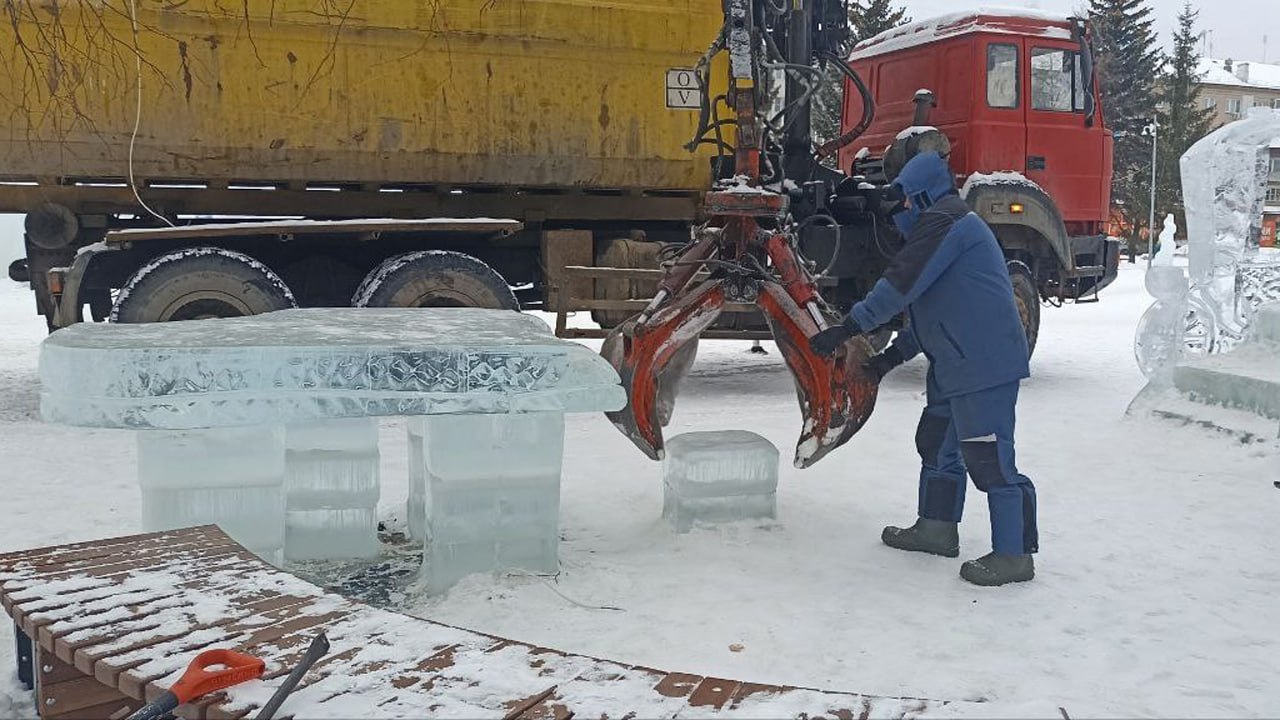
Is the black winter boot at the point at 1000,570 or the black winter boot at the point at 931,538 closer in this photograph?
the black winter boot at the point at 1000,570

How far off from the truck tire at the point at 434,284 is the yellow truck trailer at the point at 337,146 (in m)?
0.02

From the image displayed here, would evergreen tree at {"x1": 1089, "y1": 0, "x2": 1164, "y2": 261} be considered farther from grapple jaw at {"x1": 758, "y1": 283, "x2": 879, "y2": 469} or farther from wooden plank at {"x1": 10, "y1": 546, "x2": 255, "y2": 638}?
wooden plank at {"x1": 10, "y1": 546, "x2": 255, "y2": 638}

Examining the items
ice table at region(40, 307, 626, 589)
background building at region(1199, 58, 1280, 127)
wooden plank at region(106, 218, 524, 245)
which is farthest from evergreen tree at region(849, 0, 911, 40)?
background building at region(1199, 58, 1280, 127)

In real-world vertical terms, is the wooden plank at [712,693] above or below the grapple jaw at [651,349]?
below

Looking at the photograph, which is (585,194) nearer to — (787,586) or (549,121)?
(549,121)

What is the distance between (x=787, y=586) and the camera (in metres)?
3.89

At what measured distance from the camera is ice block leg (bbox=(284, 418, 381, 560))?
405 cm

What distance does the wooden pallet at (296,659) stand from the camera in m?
2.11

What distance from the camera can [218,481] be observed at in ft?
11.8

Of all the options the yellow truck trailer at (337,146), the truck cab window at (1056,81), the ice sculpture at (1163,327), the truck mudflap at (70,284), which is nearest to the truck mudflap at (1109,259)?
the truck cab window at (1056,81)

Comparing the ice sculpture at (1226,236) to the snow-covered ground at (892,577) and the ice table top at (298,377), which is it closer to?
the snow-covered ground at (892,577)

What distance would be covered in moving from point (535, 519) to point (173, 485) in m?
1.28

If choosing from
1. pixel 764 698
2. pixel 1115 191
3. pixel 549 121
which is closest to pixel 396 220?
pixel 549 121

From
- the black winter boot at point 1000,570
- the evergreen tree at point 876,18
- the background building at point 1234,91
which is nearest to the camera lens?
the black winter boot at point 1000,570
